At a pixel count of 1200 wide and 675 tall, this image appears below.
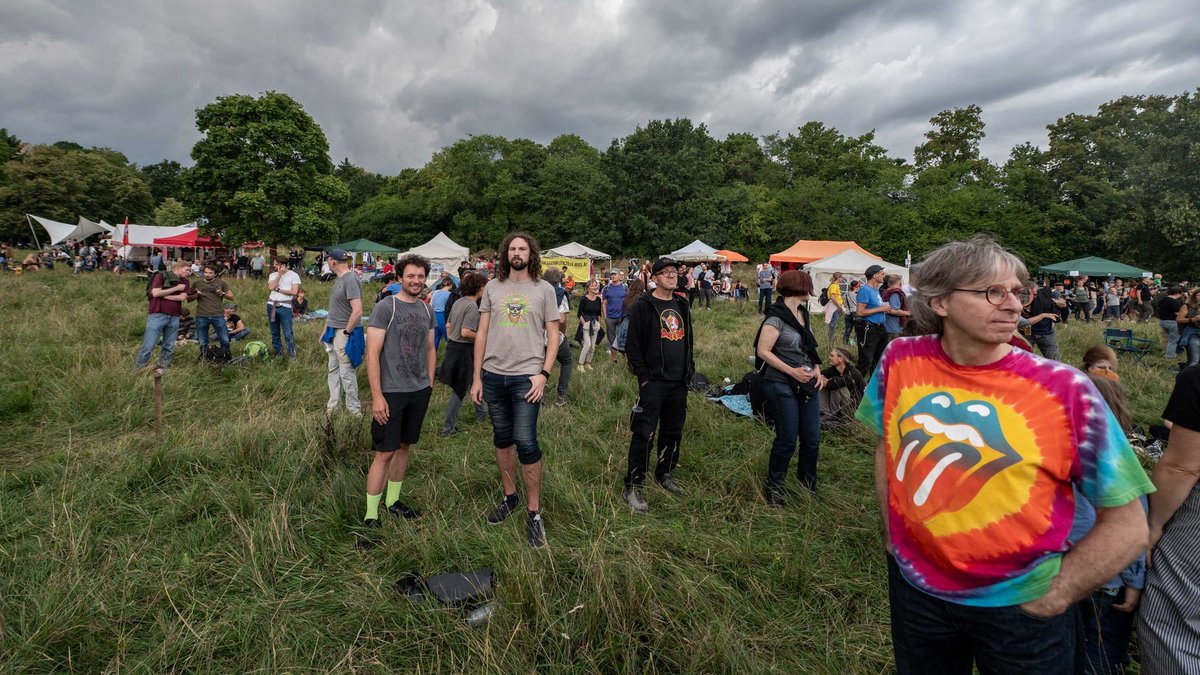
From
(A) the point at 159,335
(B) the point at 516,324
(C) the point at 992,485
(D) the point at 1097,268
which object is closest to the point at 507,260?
(B) the point at 516,324

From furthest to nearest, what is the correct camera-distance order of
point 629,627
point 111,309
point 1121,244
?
point 1121,244
point 111,309
point 629,627

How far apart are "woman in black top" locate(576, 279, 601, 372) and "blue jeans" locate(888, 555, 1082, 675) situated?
7.09 m

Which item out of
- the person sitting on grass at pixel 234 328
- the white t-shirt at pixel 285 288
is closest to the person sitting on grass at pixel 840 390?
the white t-shirt at pixel 285 288

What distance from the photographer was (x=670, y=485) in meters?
3.99

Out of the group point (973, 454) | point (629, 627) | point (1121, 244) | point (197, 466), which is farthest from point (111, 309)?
point (1121, 244)

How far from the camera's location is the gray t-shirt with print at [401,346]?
3424 mm

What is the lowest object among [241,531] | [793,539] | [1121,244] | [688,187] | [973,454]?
[793,539]

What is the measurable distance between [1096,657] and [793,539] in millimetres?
1402

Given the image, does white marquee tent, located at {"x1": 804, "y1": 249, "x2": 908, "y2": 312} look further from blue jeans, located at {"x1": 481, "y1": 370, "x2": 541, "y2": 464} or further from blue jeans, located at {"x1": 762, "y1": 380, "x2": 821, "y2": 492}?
blue jeans, located at {"x1": 481, "y1": 370, "x2": 541, "y2": 464}

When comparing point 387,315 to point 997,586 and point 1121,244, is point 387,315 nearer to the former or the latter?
point 997,586

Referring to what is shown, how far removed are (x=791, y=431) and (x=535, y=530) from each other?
77.2 inches

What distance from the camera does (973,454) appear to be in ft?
4.23

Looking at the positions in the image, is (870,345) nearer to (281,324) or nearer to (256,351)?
(281,324)

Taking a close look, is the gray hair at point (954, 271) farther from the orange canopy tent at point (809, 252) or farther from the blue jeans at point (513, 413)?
the orange canopy tent at point (809, 252)
